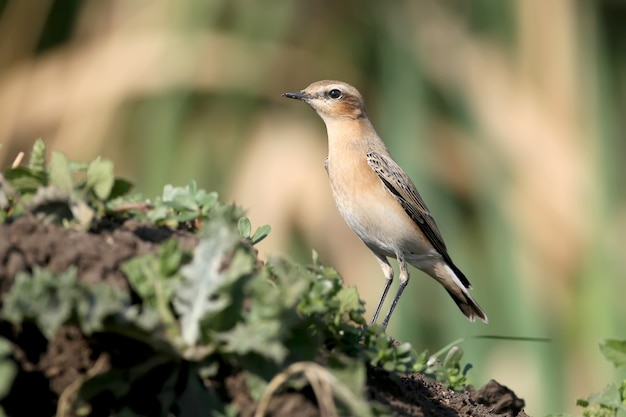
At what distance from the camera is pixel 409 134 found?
8266 millimetres

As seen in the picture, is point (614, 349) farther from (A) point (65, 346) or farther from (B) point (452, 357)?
(A) point (65, 346)

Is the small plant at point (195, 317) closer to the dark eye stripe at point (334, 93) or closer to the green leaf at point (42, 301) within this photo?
the green leaf at point (42, 301)

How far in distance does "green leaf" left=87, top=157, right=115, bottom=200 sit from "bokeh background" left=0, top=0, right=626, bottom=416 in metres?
5.98

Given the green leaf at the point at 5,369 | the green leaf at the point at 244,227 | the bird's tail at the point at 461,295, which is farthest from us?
the bird's tail at the point at 461,295

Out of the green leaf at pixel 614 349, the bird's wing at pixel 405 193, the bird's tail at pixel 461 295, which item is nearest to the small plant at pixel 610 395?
the green leaf at pixel 614 349

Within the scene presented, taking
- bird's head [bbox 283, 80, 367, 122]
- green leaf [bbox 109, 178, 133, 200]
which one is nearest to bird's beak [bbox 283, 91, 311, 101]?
bird's head [bbox 283, 80, 367, 122]

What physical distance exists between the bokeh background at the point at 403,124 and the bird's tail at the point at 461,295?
7.03 ft

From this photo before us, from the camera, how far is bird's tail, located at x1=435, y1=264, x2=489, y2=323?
5.85 meters

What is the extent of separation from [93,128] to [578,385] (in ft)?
15.3

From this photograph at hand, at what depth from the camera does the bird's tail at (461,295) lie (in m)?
5.85

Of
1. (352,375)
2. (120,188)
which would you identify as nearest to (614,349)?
(352,375)

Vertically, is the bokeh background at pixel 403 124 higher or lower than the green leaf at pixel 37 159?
higher

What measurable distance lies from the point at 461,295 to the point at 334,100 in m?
1.33

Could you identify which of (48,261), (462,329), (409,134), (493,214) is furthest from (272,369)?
(493,214)
